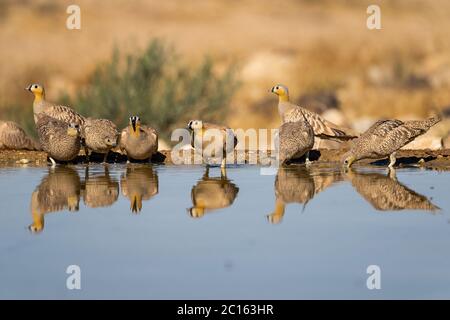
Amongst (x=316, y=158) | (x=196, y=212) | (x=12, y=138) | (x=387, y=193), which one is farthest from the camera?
(x=12, y=138)

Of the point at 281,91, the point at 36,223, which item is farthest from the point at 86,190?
the point at 281,91

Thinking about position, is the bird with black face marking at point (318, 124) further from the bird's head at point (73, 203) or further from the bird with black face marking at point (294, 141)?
the bird's head at point (73, 203)

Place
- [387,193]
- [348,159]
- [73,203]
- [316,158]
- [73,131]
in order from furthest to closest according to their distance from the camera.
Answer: [316,158] < [73,131] < [348,159] < [387,193] < [73,203]

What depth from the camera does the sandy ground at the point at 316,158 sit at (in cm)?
1393

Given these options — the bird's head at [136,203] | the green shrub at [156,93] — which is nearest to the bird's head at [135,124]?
the bird's head at [136,203]

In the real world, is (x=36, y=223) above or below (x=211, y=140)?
below

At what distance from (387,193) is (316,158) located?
437 centimetres

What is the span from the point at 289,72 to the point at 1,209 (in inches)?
834

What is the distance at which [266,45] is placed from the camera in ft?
103

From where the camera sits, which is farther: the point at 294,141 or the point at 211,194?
the point at 294,141

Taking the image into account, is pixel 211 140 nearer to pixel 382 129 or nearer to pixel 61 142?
pixel 61 142

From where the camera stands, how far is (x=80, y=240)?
26.0 ft

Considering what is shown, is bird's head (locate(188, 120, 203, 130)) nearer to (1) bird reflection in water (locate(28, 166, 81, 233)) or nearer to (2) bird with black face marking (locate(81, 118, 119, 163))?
(2) bird with black face marking (locate(81, 118, 119, 163))

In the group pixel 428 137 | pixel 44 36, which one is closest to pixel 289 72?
pixel 44 36
